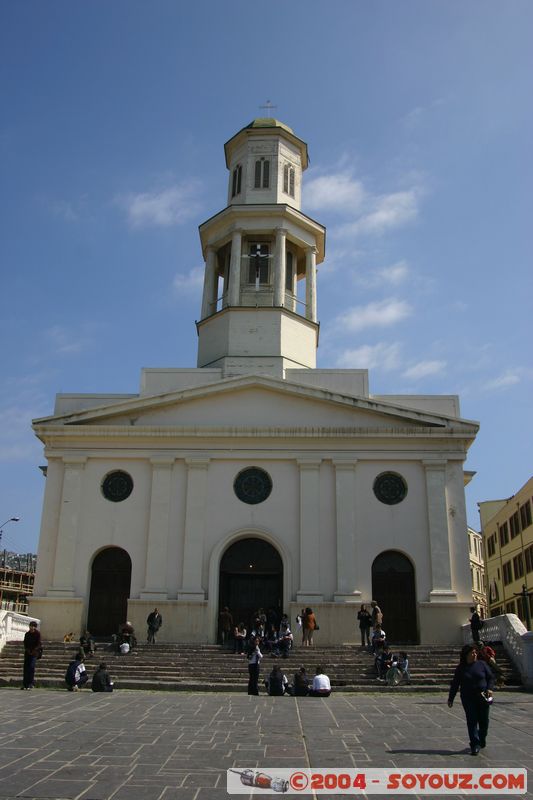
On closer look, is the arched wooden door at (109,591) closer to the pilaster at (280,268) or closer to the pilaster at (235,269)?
the pilaster at (235,269)

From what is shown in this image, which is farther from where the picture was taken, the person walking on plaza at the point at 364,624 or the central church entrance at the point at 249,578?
the central church entrance at the point at 249,578

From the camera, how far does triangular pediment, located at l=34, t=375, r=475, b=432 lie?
85.6 feet

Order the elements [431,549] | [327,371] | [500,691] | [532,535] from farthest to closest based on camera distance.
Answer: [532,535], [327,371], [431,549], [500,691]

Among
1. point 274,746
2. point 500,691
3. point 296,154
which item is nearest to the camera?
point 274,746

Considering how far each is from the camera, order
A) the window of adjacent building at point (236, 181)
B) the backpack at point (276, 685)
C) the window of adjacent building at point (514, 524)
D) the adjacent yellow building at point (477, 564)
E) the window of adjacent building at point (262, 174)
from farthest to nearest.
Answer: the adjacent yellow building at point (477, 564)
the window of adjacent building at point (514, 524)
the window of adjacent building at point (236, 181)
the window of adjacent building at point (262, 174)
the backpack at point (276, 685)

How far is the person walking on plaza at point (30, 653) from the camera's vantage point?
16969 mm

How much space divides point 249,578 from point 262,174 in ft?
55.9

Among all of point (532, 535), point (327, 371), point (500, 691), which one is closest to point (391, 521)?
point (327, 371)

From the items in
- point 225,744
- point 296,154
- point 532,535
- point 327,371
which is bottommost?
point 225,744

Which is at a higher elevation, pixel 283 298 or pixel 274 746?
pixel 283 298

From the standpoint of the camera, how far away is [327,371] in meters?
28.5

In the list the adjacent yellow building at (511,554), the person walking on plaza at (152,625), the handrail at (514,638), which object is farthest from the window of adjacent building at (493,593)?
the person walking on plaza at (152,625)

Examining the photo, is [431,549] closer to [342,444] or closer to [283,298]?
[342,444]

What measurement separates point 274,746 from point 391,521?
15.9m
